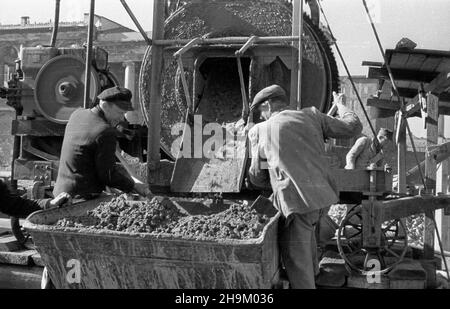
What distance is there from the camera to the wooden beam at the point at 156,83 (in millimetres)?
4637

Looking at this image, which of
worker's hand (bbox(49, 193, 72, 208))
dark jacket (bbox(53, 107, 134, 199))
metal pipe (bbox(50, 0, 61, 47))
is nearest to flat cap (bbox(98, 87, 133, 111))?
dark jacket (bbox(53, 107, 134, 199))

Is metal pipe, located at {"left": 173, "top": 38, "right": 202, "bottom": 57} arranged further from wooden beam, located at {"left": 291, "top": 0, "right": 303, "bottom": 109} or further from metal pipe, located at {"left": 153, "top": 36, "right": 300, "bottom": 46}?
wooden beam, located at {"left": 291, "top": 0, "right": 303, "bottom": 109}

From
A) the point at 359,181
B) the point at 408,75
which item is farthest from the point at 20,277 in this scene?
the point at 408,75

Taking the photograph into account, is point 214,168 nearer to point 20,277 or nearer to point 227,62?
point 227,62

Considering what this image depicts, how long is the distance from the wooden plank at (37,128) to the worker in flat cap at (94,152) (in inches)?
70.8

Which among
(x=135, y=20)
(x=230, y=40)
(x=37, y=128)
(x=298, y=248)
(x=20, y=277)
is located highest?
(x=135, y=20)

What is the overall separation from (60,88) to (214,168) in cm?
191

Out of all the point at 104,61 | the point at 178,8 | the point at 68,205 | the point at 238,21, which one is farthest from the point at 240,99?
the point at 68,205

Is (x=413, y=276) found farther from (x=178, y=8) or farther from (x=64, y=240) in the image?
(x=178, y=8)

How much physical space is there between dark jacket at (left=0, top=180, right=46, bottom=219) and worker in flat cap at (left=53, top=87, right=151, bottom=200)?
153 mm

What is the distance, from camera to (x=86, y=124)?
353 cm

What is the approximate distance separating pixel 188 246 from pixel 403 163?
4635 millimetres

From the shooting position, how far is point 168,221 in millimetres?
2969

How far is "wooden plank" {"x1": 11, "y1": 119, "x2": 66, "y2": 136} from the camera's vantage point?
5.33 metres
